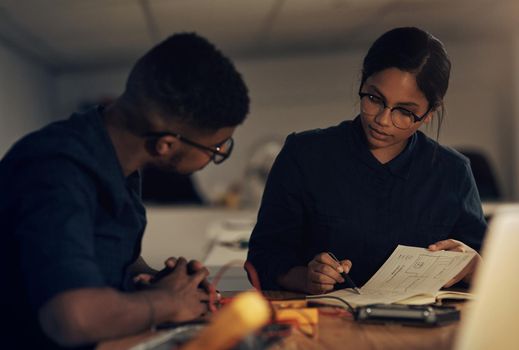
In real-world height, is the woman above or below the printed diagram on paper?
above

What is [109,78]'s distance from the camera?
22.7ft

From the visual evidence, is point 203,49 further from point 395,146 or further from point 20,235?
point 395,146

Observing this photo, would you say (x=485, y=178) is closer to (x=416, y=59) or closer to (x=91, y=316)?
(x=416, y=59)

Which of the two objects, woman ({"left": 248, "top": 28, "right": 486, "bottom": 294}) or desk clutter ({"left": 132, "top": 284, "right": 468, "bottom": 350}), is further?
woman ({"left": 248, "top": 28, "right": 486, "bottom": 294})

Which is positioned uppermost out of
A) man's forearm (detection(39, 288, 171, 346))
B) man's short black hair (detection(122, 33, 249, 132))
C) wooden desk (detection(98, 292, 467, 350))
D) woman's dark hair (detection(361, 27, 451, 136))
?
woman's dark hair (detection(361, 27, 451, 136))

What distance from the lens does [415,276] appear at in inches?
67.0

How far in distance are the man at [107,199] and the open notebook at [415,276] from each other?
1.42 ft

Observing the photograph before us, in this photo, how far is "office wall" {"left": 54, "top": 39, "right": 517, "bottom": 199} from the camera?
6.73m

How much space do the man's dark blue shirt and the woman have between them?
568mm

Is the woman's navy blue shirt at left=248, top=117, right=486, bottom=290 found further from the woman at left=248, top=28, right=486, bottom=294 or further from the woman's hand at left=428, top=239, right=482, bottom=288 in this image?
the woman's hand at left=428, top=239, right=482, bottom=288

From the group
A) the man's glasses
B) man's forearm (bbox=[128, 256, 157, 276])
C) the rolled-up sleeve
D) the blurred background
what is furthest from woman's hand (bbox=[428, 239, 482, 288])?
the blurred background

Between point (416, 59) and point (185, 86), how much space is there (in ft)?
2.49

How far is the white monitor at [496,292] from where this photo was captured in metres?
0.97

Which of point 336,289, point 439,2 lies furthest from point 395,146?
point 439,2
